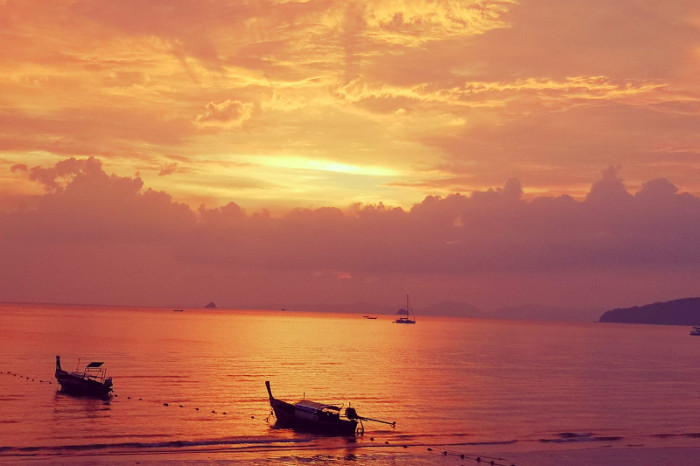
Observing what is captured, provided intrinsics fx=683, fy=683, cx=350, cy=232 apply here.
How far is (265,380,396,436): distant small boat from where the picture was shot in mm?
68250

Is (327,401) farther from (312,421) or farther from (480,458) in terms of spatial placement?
(480,458)

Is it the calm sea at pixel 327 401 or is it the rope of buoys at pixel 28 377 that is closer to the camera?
the calm sea at pixel 327 401

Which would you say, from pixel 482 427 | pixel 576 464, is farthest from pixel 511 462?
pixel 482 427

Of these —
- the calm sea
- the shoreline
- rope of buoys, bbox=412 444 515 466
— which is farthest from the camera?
the calm sea

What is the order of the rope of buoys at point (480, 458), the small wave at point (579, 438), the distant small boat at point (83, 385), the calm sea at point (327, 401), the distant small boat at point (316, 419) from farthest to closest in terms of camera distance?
1. the distant small boat at point (83, 385)
2. the small wave at point (579, 438)
3. the distant small boat at point (316, 419)
4. the calm sea at point (327, 401)
5. the rope of buoys at point (480, 458)

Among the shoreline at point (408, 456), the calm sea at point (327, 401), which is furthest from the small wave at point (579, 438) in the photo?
the shoreline at point (408, 456)

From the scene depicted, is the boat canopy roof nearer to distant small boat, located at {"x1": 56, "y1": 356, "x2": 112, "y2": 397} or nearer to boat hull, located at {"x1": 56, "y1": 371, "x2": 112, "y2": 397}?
distant small boat, located at {"x1": 56, "y1": 356, "x2": 112, "y2": 397}

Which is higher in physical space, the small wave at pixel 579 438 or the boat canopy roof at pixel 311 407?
the boat canopy roof at pixel 311 407

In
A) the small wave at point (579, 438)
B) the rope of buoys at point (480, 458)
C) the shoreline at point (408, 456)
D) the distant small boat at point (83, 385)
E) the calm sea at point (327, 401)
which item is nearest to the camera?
the shoreline at point (408, 456)

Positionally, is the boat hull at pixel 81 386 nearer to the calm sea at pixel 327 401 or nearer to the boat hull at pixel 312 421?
the calm sea at pixel 327 401

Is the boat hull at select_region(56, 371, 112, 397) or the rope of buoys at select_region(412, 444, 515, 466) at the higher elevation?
the boat hull at select_region(56, 371, 112, 397)

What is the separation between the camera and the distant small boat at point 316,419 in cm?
6825

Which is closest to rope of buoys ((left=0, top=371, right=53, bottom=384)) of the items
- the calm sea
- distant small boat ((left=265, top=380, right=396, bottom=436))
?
the calm sea

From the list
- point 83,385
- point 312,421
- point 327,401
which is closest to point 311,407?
point 312,421
